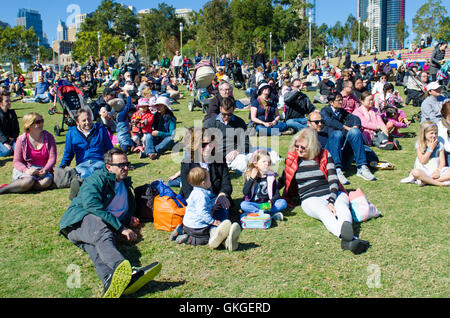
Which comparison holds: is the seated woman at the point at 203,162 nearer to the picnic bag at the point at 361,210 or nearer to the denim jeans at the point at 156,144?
the picnic bag at the point at 361,210

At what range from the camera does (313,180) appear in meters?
5.30

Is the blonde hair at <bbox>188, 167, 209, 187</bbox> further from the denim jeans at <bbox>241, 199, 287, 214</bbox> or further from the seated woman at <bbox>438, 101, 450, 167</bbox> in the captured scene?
the seated woman at <bbox>438, 101, 450, 167</bbox>

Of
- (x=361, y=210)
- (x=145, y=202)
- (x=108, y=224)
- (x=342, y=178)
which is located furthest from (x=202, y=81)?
(x=108, y=224)

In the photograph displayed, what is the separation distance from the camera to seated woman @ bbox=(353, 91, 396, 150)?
823cm

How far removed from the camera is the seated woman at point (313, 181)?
195 inches

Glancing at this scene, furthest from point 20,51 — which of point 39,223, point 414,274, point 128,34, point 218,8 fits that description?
point 414,274

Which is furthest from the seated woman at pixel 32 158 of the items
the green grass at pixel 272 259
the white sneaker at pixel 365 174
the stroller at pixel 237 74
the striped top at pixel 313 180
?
the stroller at pixel 237 74

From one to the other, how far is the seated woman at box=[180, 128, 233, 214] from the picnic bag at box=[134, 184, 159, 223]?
16.0 inches

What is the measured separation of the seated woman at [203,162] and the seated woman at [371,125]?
4208mm

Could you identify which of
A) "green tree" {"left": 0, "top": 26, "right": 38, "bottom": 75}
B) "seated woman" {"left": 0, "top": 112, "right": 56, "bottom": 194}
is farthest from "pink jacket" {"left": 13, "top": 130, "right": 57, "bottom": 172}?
→ "green tree" {"left": 0, "top": 26, "right": 38, "bottom": 75}

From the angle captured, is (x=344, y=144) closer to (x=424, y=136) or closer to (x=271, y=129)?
(x=424, y=136)

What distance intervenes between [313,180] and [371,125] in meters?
3.74
